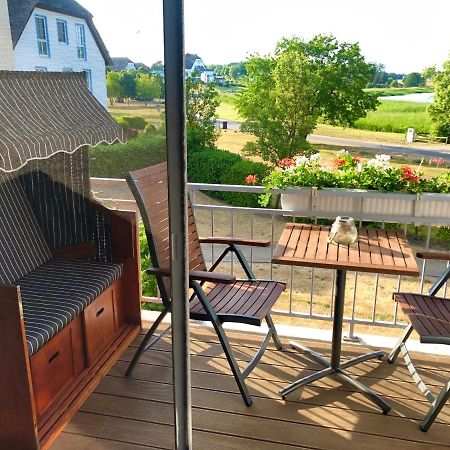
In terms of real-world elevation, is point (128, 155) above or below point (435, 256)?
above

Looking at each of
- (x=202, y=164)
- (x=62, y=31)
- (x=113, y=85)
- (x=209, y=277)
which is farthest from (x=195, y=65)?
(x=209, y=277)

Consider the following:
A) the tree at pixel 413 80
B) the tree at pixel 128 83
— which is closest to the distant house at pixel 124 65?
the tree at pixel 128 83

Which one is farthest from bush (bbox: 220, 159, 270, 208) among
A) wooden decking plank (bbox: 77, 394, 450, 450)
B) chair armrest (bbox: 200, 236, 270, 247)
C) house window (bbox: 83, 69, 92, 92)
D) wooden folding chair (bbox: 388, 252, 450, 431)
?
house window (bbox: 83, 69, 92, 92)

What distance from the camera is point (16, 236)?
102 inches

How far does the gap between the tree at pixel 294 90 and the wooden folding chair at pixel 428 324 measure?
6013 mm

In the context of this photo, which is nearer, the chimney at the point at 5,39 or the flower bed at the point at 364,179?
the chimney at the point at 5,39

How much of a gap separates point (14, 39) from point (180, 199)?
2.06 feet

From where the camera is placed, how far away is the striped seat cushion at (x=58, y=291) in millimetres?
2178

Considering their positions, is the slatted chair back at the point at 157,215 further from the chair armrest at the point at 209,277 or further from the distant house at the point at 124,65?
the distant house at the point at 124,65

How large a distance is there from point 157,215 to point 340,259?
3.04 ft

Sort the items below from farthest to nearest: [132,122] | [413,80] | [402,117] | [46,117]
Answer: [402,117] < [413,80] < [46,117] < [132,122]

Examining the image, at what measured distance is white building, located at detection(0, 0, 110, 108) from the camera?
4.13 feet

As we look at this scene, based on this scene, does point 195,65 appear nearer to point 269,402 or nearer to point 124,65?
point 124,65

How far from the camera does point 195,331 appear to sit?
310 centimetres
